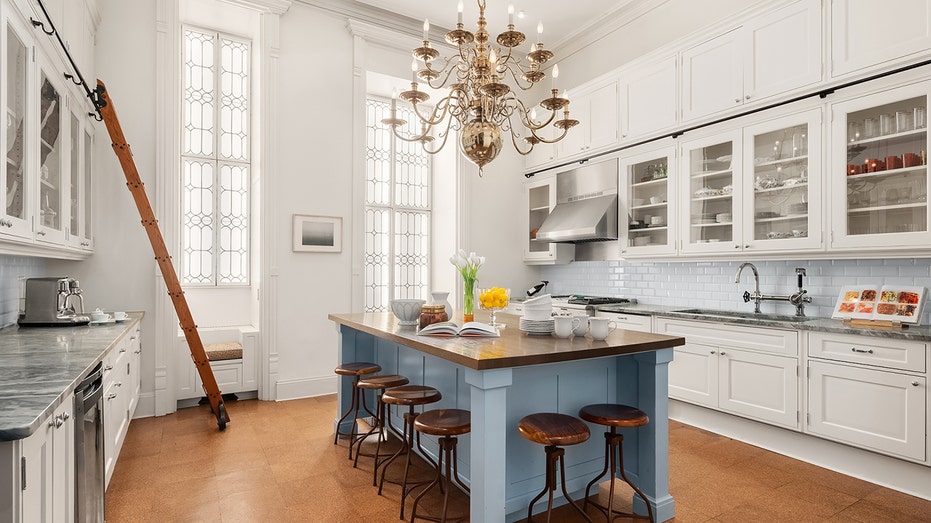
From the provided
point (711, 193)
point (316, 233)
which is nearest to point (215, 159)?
point (316, 233)

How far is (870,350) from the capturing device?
300cm

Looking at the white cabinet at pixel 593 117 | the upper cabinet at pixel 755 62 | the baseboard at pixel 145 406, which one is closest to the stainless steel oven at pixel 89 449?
the baseboard at pixel 145 406

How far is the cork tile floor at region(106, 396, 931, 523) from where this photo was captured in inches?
104

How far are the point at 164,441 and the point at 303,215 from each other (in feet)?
7.92

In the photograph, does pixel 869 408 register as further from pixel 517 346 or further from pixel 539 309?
pixel 517 346

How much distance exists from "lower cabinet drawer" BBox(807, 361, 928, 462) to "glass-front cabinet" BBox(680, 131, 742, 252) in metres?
1.25

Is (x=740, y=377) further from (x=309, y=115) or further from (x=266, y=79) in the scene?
(x=266, y=79)

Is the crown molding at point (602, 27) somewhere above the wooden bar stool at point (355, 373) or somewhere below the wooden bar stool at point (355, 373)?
above

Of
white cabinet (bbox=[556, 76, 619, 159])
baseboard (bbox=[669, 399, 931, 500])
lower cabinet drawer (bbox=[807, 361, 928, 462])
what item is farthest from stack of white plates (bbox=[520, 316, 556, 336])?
white cabinet (bbox=[556, 76, 619, 159])

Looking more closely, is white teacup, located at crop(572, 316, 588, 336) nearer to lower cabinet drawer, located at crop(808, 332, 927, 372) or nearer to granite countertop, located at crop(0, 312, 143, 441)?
lower cabinet drawer, located at crop(808, 332, 927, 372)

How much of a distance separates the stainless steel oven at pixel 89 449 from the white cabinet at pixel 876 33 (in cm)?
471

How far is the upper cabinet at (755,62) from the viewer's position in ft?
11.6

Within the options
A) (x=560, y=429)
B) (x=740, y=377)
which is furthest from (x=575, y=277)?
(x=560, y=429)

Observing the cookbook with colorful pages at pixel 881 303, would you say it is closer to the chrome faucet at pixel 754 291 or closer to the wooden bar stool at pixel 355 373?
the chrome faucet at pixel 754 291
